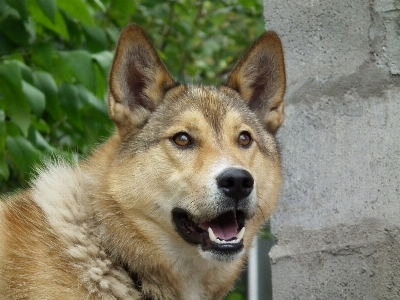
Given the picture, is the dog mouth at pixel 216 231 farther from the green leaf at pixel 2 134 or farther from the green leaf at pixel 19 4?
the green leaf at pixel 19 4

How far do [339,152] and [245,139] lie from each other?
539 millimetres

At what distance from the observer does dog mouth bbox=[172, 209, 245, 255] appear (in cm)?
370

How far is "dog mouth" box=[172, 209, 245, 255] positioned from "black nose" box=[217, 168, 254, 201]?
0.14 metres

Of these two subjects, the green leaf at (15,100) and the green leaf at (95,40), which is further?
the green leaf at (95,40)

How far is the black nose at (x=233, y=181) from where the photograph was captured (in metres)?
3.61

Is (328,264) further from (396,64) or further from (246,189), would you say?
(396,64)

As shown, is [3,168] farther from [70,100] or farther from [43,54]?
[43,54]

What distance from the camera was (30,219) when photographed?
12.6 feet

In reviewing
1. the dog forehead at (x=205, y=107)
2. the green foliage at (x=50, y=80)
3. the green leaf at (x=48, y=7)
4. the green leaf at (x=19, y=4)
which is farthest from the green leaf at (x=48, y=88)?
the dog forehead at (x=205, y=107)

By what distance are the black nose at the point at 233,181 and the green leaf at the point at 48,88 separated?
155cm

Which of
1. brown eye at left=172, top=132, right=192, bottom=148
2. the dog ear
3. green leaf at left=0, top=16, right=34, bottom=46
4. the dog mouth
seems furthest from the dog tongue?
green leaf at left=0, top=16, right=34, bottom=46

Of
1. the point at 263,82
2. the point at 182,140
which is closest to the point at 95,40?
the point at 263,82

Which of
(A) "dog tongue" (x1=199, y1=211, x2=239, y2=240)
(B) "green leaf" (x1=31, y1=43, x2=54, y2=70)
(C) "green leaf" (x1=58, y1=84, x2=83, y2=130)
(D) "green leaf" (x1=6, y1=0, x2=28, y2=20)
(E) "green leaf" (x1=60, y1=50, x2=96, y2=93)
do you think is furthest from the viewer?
(C) "green leaf" (x1=58, y1=84, x2=83, y2=130)

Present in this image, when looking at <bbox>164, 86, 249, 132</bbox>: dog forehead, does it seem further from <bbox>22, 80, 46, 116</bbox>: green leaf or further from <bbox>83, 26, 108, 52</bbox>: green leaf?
<bbox>83, 26, 108, 52</bbox>: green leaf
